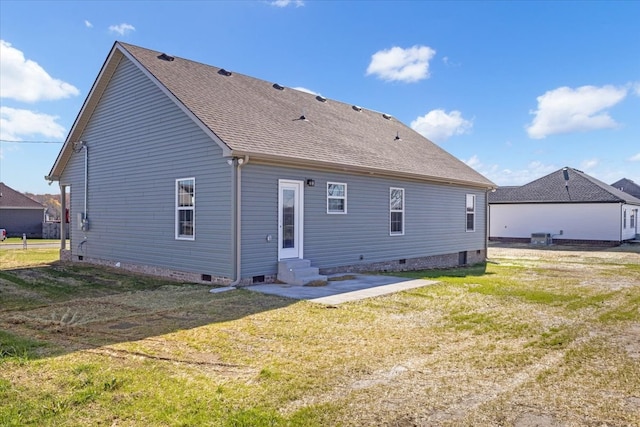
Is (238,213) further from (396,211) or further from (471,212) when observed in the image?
(471,212)

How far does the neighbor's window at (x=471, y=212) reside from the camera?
61.2 ft

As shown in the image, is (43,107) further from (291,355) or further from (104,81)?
(291,355)

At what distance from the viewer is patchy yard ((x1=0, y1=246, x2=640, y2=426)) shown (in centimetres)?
365

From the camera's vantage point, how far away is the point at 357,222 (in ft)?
43.1

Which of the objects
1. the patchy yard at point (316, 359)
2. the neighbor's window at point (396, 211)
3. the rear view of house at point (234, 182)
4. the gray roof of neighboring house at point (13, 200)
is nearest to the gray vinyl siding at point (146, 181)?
the rear view of house at point (234, 182)

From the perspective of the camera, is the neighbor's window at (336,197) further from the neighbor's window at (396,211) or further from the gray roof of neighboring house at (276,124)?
the neighbor's window at (396,211)

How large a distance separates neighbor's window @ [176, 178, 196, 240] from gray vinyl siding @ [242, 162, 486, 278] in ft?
5.73

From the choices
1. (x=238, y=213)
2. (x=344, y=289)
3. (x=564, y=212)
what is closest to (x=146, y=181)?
(x=238, y=213)

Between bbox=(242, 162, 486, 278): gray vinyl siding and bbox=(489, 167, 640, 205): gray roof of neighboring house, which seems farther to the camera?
bbox=(489, 167, 640, 205): gray roof of neighboring house

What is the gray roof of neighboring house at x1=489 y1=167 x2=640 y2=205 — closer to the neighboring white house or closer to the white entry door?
the neighboring white house

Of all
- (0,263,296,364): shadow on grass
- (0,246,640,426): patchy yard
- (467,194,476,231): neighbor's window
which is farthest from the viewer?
(467,194,476,231): neighbor's window

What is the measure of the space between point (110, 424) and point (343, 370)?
7.28 feet

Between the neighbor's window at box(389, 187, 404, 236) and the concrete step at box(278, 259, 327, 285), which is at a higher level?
the neighbor's window at box(389, 187, 404, 236)

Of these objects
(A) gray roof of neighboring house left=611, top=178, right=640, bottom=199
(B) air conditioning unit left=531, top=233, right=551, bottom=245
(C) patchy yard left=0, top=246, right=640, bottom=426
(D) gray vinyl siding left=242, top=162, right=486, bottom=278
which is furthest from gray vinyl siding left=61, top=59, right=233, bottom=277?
(A) gray roof of neighboring house left=611, top=178, right=640, bottom=199
